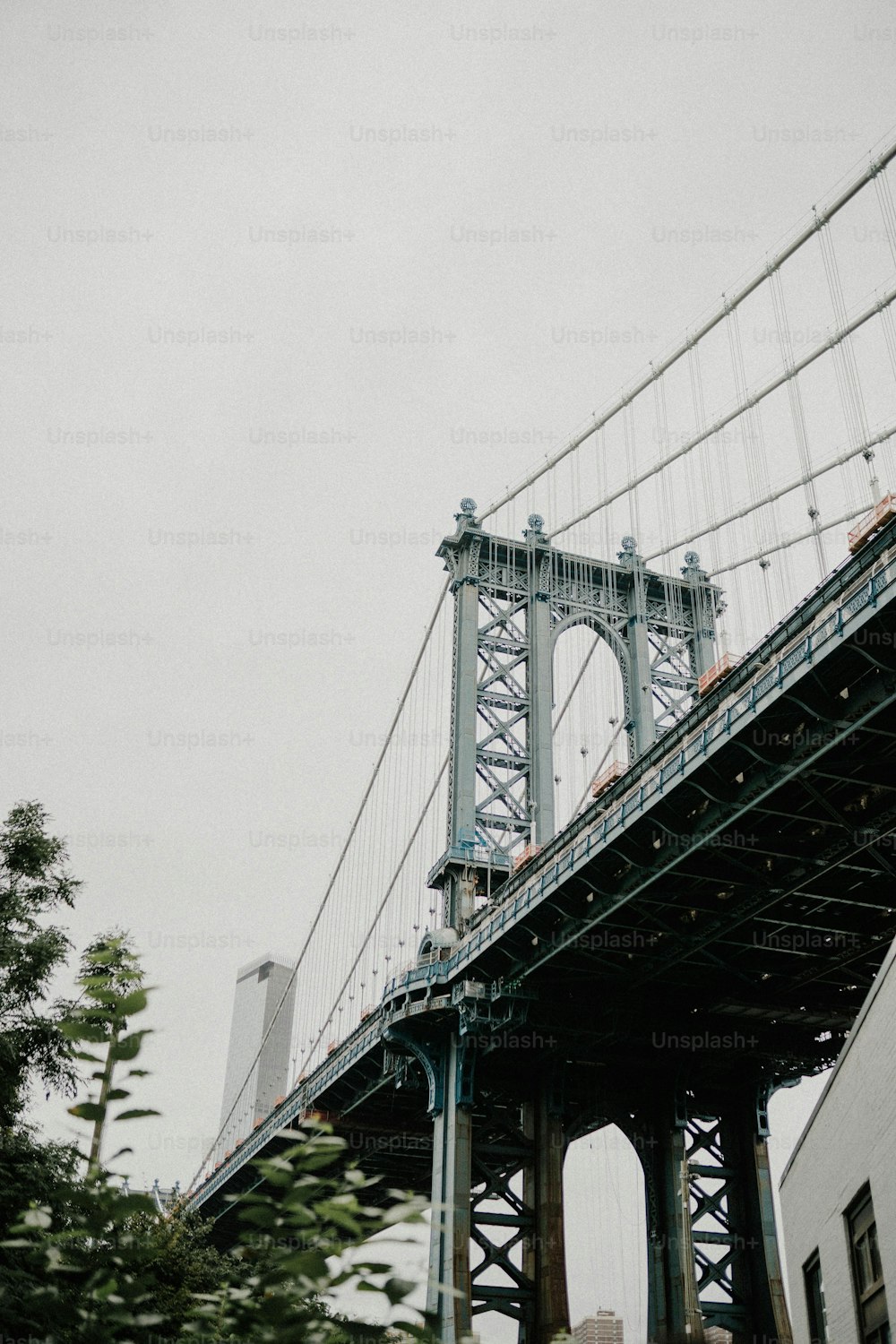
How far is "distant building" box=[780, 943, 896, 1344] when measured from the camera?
16.8 m

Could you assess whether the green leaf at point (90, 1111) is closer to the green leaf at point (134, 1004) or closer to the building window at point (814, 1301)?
the green leaf at point (134, 1004)

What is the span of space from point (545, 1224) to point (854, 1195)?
28.3 meters

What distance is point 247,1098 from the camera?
18488cm

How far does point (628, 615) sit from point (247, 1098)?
145881 mm

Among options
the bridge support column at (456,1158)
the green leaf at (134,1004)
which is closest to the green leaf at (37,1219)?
the green leaf at (134,1004)

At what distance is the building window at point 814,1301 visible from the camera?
2144 centimetres

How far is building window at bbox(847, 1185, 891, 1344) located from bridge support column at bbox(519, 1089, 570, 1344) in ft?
82.5

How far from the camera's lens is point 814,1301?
72.7 ft

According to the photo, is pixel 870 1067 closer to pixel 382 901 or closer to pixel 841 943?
pixel 841 943

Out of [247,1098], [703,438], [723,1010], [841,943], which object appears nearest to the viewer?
[841,943]

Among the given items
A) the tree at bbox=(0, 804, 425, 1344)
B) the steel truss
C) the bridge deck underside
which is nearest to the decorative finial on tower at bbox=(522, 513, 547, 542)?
the steel truss

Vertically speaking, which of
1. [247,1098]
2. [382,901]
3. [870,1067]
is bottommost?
[870,1067]

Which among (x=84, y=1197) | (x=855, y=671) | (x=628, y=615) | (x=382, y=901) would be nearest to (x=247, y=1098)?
(x=382, y=901)

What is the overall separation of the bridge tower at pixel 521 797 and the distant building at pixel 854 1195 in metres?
15.5
